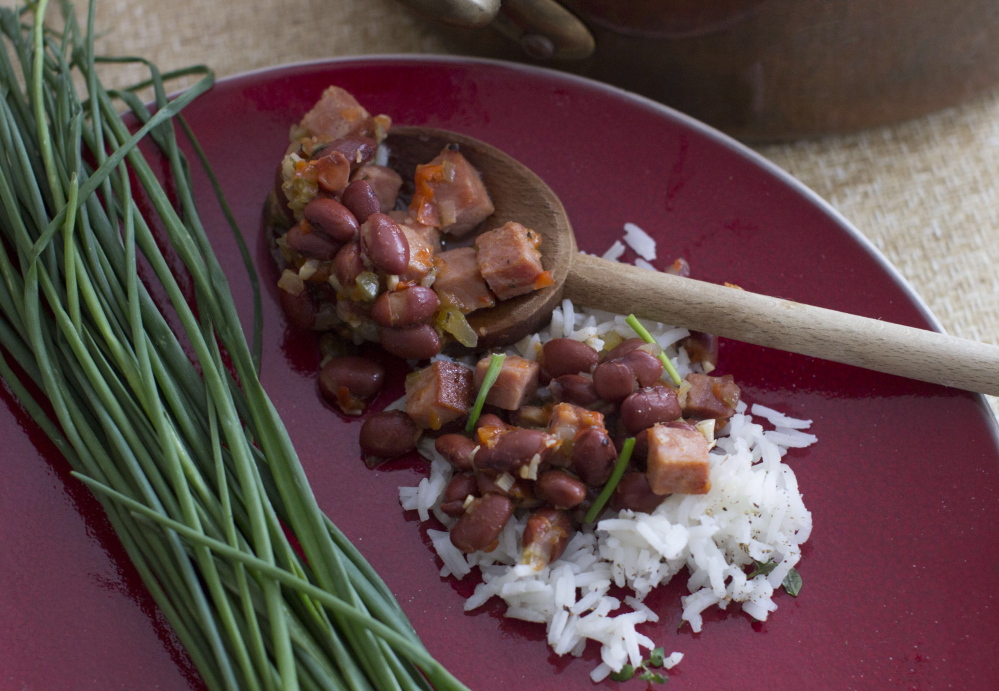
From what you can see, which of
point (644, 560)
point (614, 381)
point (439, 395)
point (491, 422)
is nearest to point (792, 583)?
point (644, 560)

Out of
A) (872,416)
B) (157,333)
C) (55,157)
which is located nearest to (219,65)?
(55,157)

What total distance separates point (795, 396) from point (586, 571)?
0.62m

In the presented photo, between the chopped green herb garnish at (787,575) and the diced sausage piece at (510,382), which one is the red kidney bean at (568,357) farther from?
the chopped green herb garnish at (787,575)

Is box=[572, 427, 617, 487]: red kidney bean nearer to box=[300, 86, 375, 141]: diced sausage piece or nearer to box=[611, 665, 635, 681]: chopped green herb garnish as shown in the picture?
box=[611, 665, 635, 681]: chopped green herb garnish

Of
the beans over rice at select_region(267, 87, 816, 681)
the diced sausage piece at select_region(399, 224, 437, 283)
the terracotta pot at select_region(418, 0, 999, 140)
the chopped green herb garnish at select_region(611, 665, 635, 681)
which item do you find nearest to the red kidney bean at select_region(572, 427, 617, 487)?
the beans over rice at select_region(267, 87, 816, 681)

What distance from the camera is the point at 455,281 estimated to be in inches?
73.4

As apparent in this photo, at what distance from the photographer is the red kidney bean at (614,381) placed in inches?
67.6

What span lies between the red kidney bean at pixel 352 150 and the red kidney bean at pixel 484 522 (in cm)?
75

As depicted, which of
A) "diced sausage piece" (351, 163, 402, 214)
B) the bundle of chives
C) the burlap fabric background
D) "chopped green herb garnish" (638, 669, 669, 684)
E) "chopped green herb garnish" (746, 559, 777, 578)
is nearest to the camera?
the bundle of chives

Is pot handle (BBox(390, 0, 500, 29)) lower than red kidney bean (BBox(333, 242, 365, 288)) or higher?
higher

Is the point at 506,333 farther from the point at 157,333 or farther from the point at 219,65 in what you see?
the point at 219,65

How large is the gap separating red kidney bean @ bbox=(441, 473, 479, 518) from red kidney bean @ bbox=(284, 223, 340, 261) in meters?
0.53

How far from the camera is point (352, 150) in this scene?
1866 mm

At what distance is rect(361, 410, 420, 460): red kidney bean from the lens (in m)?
1.80
